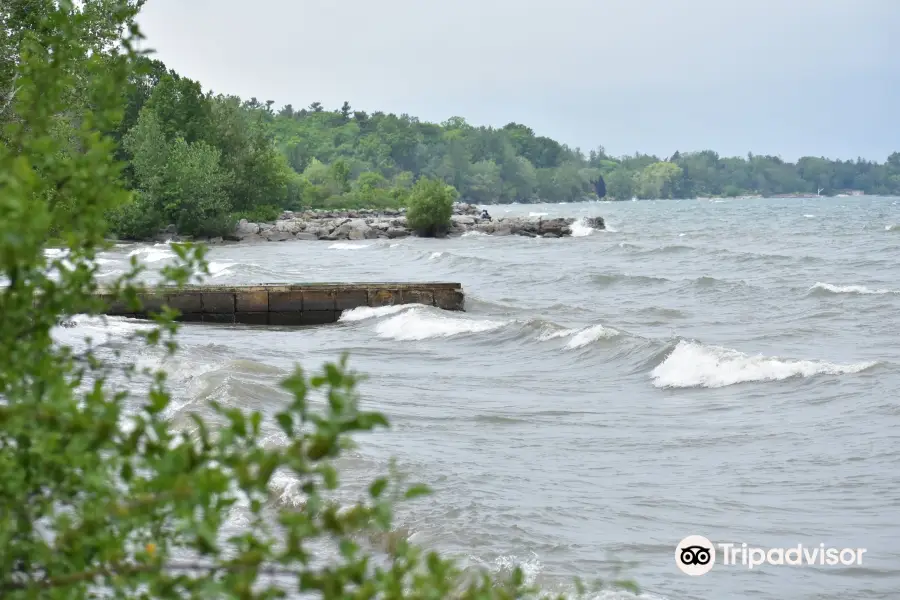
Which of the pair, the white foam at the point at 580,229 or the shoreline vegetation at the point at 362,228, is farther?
the white foam at the point at 580,229

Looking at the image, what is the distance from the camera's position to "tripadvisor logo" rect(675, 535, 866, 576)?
762cm

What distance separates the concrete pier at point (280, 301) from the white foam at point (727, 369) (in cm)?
846

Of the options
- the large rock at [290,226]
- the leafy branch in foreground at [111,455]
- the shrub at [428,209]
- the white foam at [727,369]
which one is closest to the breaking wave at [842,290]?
the white foam at [727,369]

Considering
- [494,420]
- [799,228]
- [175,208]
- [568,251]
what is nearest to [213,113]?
[175,208]

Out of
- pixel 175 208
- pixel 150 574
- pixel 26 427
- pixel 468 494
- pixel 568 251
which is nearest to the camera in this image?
pixel 150 574

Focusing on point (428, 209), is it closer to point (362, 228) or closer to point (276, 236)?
point (362, 228)

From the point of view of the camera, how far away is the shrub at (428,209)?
209 feet

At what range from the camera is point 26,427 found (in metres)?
2.68

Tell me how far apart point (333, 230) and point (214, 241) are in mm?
6375

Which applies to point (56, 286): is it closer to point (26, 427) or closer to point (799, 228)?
point (26, 427)

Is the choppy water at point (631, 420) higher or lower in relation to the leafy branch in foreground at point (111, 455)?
lower

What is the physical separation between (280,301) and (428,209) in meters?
40.4

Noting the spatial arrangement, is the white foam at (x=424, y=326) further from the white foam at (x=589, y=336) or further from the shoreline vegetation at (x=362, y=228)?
the shoreline vegetation at (x=362, y=228)

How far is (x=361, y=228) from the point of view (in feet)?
204
